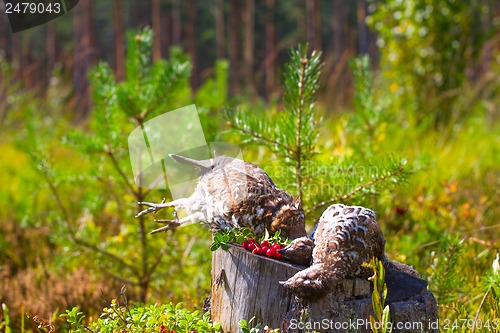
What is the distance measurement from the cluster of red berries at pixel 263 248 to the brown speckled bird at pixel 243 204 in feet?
0.30

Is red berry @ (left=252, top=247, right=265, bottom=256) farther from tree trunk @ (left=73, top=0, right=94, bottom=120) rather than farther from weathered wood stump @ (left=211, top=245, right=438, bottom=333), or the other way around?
tree trunk @ (left=73, top=0, right=94, bottom=120)

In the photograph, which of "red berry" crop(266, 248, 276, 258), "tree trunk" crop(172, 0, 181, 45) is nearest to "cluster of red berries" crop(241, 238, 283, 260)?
"red berry" crop(266, 248, 276, 258)

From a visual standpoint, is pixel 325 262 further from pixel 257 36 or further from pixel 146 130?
pixel 257 36

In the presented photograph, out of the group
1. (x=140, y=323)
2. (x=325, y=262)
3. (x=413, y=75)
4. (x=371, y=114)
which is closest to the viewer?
(x=325, y=262)

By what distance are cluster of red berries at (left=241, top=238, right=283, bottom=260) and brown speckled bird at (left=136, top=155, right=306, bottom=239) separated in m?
0.09

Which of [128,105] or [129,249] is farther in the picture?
[129,249]

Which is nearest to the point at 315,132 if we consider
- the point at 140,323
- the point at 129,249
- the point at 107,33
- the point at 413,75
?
the point at 140,323

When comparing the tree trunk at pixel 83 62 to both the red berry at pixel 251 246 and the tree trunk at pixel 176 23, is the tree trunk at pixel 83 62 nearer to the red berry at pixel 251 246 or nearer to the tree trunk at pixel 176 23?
the tree trunk at pixel 176 23

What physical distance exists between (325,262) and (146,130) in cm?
165

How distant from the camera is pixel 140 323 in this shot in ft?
6.24

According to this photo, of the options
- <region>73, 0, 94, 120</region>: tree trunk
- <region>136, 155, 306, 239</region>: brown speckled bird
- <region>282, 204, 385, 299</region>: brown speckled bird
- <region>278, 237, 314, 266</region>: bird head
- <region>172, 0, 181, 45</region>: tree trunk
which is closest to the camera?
<region>282, 204, 385, 299</region>: brown speckled bird

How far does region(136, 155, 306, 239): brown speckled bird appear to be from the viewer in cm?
190

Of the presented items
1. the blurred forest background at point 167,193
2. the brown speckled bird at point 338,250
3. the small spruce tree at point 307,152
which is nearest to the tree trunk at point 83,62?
the blurred forest background at point 167,193

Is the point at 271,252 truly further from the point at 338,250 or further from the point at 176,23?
the point at 176,23
